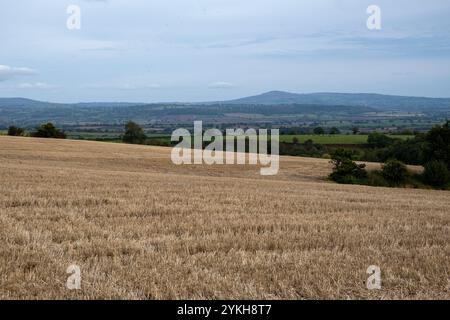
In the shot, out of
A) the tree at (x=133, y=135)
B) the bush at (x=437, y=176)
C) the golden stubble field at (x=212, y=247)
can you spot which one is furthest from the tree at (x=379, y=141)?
the golden stubble field at (x=212, y=247)

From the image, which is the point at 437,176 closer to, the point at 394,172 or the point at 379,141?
the point at 394,172

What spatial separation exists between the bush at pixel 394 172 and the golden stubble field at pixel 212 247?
34.5 metres

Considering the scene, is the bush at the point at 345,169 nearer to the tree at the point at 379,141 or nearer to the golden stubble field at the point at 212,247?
the golden stubble field at the point at 212,247

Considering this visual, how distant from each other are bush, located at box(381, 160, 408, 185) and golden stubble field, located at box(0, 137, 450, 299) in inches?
1357

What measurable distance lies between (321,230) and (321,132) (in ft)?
352

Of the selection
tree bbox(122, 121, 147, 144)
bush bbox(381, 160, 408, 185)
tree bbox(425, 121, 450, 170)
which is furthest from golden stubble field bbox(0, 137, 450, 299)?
tree bbox(122, 121, 147, 144)

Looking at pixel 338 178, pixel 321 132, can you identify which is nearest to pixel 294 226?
pixel 338 178

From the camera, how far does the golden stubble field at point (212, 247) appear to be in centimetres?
640

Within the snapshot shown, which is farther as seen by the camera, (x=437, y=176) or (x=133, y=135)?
(x=133, y=135)

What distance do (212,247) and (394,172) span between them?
43.4 m

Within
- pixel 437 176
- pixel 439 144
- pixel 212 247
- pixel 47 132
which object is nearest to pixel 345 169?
pixel 437 176

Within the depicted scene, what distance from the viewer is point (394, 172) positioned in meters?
48.4

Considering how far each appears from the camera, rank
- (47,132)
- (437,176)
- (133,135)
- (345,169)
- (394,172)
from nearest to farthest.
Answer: (345,169) → (394,172) → (437,176) → (47,132) → (133,135)

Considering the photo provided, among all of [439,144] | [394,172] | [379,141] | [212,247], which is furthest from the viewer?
[379,141]
